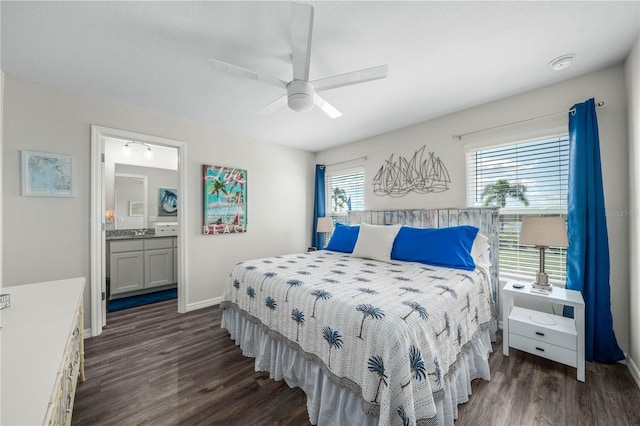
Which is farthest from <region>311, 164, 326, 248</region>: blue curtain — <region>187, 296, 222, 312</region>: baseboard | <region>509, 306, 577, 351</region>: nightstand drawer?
<region>509, 306, 577, 351</region>: nightstand drawer

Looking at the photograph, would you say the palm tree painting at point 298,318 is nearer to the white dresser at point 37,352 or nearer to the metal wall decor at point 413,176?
the white dresser at point 37,352

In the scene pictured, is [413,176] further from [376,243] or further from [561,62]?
[561,62]

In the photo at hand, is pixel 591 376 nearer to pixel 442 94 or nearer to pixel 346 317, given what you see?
pixel 346 317

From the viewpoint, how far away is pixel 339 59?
1.97m

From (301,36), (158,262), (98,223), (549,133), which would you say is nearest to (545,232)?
(549,133)

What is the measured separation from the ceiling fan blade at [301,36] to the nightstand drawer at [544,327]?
258 centimetres

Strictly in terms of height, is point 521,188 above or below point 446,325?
above

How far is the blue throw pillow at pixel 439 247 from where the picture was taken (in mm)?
2283

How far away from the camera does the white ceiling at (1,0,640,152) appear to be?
152cm

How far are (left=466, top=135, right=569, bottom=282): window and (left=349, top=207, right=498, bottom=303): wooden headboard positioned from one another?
0.16m

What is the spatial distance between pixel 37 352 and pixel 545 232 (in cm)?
306

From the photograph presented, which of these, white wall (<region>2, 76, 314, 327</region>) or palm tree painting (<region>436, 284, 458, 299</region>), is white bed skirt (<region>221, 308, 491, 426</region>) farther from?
white wall (<region>2, 76, 314, 327</region>)

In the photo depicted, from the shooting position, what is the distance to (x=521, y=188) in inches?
101

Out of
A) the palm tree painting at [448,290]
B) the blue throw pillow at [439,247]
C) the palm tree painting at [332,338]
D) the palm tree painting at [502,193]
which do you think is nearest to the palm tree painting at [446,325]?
the palm tree painting at [448,290]
